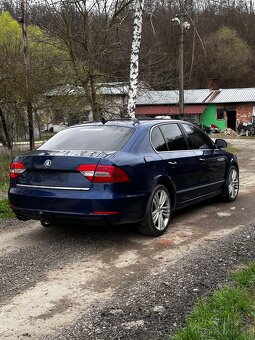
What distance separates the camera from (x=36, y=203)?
546 centimetres

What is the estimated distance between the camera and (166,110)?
Result: 46.2 metres

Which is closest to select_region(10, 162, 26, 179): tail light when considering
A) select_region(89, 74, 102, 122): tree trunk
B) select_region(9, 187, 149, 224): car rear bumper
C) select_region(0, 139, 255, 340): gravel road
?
select_region(9, 187, 149, 224): car rear bumper

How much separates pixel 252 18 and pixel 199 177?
2317 inches

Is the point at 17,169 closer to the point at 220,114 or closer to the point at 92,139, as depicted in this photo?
the point at 92,139

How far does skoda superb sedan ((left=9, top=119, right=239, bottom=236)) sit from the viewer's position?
5195mm

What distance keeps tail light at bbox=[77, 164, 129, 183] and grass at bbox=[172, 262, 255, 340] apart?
5.98 ft

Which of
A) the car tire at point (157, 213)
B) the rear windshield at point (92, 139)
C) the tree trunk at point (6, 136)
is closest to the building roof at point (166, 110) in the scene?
the tree trunk at point (6, 136)

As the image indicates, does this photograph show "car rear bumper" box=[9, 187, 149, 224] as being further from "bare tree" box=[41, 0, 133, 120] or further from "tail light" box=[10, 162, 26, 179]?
"bare tree" box=[41, 0, 133, 120]

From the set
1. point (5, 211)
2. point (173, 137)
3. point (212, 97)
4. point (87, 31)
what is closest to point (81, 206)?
point (173, 137)

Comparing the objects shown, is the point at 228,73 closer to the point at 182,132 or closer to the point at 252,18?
the point at 252,18

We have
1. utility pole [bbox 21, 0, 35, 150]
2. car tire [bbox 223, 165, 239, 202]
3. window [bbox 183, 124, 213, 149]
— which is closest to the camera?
window [bbox 183, 124, 213, 149]

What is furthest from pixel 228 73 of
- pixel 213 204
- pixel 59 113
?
pixel 213 204

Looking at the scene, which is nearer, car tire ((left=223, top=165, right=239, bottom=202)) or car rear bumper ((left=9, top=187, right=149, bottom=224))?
car rear bumper ((left=9, top=187, right=149, bottom=224))

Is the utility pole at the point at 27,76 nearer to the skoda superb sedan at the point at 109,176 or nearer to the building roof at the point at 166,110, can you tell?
the skoda superb sedan at the point at 109,176
